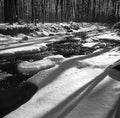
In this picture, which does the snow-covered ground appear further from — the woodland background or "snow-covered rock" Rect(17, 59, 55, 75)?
the woodland background

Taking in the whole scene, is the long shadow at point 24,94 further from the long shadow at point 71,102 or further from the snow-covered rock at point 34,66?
the snow-covered rock at point 34,66

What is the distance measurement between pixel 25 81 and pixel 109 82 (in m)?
2.85

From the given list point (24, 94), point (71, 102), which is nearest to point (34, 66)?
point (24, 94)

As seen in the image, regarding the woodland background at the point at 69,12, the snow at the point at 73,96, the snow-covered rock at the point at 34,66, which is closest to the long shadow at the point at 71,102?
the snow at the point at 73,96

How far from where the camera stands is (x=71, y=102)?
4262 millimetres

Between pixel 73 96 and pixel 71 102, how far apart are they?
1.00 feet

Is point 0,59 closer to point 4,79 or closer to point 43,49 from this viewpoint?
point 4,79

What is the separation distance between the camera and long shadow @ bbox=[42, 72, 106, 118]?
3.81 m

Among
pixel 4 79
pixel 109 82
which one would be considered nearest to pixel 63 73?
pixel 109 82

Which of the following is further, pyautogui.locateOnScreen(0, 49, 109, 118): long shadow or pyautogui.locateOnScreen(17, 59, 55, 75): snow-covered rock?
pyautogui.locateOnScreen(17, 59, 55, 75): snow-covered rock

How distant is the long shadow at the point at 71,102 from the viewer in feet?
12.5

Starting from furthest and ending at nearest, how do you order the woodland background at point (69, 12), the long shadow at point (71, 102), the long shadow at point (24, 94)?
the woodland background at point (69, 12) → the long shadow at point (24, 94) → the long shadow at point (71, 102)

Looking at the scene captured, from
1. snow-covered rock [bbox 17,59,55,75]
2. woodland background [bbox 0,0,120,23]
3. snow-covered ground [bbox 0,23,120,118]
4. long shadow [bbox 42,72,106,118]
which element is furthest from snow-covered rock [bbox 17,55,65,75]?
woodland background [bbox 0,0,120,23]

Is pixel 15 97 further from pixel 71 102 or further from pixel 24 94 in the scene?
pixel 71 102
